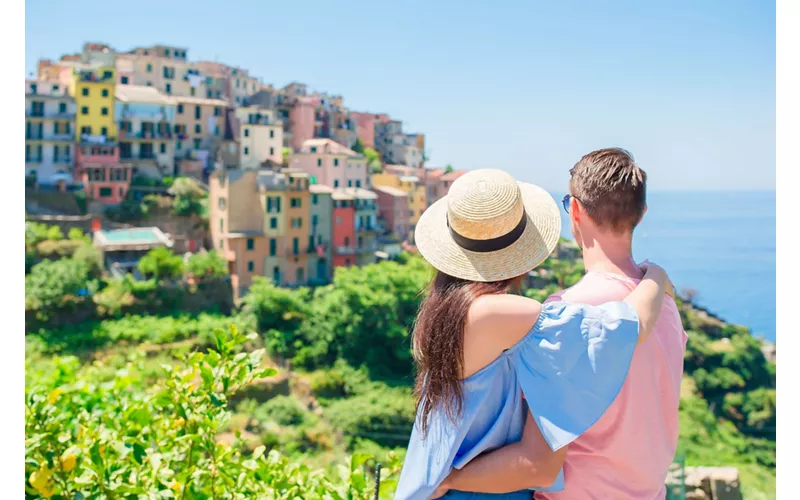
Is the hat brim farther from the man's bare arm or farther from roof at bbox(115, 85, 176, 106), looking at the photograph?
roof at bbox(115, 85, 176, 106)

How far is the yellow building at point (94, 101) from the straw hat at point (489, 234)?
14715 millimetres

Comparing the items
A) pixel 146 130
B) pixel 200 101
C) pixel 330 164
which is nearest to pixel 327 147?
pixel 330 164

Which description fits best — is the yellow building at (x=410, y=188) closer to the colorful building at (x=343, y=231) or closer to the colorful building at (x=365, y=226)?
the colorful building at (x=365, y=226)

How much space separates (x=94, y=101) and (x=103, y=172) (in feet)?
4.95

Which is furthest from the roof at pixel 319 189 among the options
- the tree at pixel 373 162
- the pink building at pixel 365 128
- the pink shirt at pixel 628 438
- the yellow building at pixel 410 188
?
the pink shirt at pixel 628 438

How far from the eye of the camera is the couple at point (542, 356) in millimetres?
787

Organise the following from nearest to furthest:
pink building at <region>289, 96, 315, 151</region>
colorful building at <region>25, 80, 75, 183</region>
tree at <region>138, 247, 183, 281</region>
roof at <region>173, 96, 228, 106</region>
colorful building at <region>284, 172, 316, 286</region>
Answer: tree at <region>138, 247, 183, 281</region> → colorful building at <region>284, 172, 316, 286</region> → colorful building at <region>25, 80, 75, 183</region> → roof at <region>173, 96, 228, 106</region> → pink building at <region>289, 96, 315, 151</region>

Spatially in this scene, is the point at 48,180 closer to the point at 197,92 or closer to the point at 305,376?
the point at 197,92

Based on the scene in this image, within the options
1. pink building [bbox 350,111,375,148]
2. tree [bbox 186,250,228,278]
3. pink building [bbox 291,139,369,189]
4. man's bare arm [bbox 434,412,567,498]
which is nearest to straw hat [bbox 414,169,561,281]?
man's bare arm [bbox 434,412,567,498]

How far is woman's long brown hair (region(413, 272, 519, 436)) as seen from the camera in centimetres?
80

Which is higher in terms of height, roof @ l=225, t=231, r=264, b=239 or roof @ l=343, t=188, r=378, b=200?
roof @ l=343, t=188, r=378, b=200

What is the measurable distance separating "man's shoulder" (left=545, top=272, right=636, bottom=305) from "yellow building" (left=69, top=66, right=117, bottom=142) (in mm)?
14792

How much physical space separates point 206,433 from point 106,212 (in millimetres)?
13303
